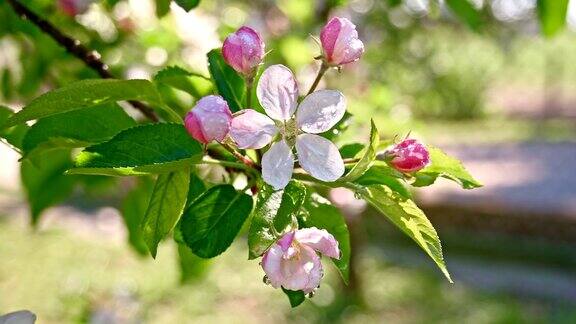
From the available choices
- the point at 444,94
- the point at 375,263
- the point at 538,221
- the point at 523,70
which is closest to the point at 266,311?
the point at 375,263

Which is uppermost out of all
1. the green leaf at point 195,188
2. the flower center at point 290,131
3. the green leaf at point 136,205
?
the flower center at point 290,131

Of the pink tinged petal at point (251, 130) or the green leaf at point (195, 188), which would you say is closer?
the pink tinged petal at point (251, 130)

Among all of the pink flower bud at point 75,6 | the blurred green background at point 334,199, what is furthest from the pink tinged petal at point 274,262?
the pink flower bud at point 75,6

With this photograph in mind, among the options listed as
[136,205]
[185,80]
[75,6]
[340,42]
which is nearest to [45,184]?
[136,205]

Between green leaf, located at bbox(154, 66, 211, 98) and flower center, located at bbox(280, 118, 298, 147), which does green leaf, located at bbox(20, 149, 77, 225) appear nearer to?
green leaf, located at bbox(154, 66, 211, 98)

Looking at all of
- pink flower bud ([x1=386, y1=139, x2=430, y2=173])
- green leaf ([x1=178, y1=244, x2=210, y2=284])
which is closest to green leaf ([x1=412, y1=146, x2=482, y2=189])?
pink flower bud ([x1=386, y1=139, x2=430, y2=173])

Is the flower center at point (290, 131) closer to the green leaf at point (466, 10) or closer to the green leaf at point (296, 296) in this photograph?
the green leaf at point (296, 296)
